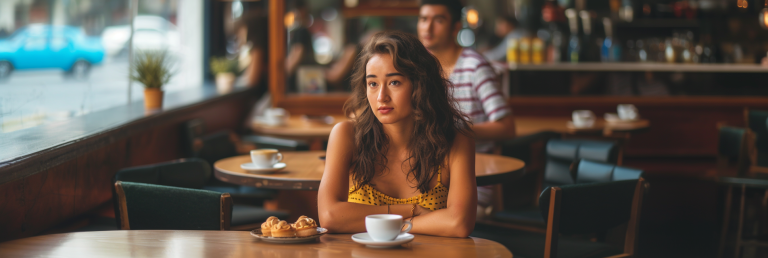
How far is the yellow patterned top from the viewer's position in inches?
75.9

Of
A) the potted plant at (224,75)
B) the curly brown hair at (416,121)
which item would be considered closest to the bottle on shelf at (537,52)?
the potted plant at (224,75)

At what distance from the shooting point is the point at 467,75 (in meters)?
3.06

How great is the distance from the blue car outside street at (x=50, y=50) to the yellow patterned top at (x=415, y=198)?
68.8 inches

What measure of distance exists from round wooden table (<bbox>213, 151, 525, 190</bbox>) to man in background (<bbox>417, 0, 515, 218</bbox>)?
0.18 meters

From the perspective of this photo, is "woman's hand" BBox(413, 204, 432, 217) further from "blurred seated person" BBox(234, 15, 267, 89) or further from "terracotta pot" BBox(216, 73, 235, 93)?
"blurred seated person" BBox(234, 15, 267, 89)

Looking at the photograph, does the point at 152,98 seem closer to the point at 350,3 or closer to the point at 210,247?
the point at 210,247

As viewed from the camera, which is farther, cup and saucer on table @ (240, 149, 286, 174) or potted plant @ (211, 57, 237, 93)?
potted plant @ (211, 57, 237, 93)

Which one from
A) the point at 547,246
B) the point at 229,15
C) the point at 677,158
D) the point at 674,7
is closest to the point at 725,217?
the point at 677,158

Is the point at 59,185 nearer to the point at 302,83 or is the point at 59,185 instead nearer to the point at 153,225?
the point at 153,225

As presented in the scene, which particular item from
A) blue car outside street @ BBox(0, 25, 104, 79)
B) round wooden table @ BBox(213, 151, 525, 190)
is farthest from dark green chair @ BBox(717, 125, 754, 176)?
blue car outside street @ BBox(0, 25, 104, 79)

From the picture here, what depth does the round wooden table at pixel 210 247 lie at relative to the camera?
1.44 metres

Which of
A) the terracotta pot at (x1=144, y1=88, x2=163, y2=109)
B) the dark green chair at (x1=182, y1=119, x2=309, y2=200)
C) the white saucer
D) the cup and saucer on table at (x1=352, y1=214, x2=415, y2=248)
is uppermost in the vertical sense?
the terracotta pot at (x1=144, y1=88, x2=163, y2=109)

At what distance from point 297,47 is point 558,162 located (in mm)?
3810

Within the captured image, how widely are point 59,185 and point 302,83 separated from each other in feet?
12.5
